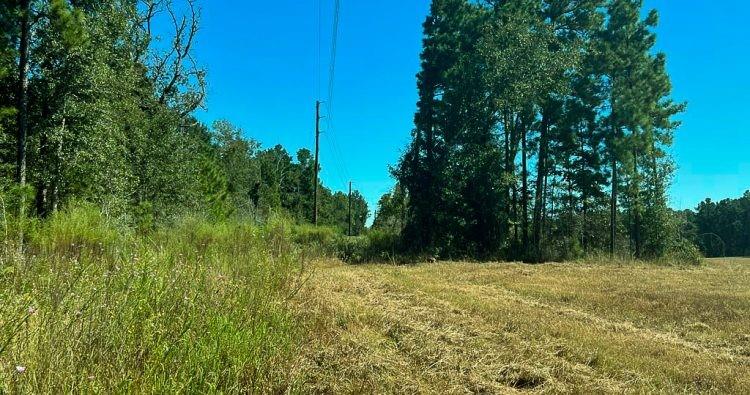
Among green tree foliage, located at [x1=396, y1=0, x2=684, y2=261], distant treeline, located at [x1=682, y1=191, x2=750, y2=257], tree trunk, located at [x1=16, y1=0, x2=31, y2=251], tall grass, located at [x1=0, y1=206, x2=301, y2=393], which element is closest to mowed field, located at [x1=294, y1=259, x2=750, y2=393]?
tall grass, located at [x1=0, y1=206, x2=301, y2=393]

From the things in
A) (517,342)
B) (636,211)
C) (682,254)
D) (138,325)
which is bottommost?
(517,342)

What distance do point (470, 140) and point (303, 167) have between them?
54.9m

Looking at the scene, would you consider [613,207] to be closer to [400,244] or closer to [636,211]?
[636,211]

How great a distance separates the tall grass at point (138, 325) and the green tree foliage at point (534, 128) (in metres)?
17.6

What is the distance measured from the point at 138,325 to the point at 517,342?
400 cm

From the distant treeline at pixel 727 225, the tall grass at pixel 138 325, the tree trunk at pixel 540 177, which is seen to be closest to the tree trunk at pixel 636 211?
the tree trunk at pixel 540 177

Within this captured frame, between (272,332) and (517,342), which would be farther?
(517,342)

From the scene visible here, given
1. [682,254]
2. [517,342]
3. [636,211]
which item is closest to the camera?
[517,342]

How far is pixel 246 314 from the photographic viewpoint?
396 cm

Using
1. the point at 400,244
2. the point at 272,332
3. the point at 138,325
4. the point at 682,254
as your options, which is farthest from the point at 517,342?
the point at 682,254

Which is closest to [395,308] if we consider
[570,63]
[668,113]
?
[570,63]

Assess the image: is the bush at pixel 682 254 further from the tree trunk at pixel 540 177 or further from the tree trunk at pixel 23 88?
the tree trunk at pixel 23 88

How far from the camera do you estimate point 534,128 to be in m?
23.9

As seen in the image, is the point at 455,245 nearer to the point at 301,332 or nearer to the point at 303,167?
the point at 301,332
